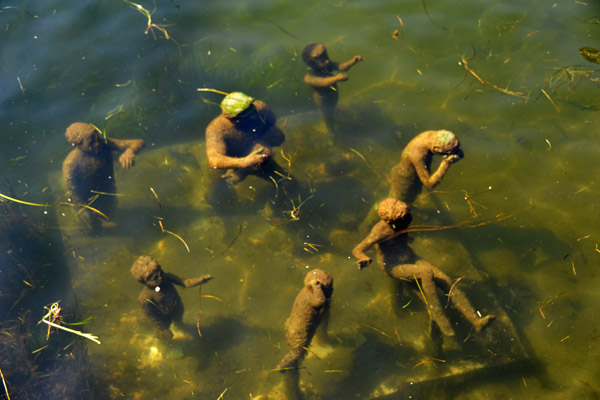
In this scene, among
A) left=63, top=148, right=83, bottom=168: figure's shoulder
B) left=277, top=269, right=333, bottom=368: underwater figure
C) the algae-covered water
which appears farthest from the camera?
left=63, top=148, right=83, bottom=168: figure's shoulder

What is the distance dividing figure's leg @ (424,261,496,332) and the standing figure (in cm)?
123

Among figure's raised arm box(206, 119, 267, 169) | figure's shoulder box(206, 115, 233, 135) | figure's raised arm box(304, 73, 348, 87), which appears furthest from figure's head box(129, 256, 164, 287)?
figure's raised arm box(304, 73, 348, 87)

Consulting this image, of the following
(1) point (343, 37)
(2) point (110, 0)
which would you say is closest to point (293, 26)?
(1) point (343, 37)

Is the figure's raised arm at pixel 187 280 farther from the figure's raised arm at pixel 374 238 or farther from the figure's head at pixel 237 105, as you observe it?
the figure's head at pixel 237 105

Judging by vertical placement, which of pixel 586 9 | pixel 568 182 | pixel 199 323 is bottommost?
pixel 199 323

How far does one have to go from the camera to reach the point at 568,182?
256 inches

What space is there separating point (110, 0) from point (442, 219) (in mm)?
8511

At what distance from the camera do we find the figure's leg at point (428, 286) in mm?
5309

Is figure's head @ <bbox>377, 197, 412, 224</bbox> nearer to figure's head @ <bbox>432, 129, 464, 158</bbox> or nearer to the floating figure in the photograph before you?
the floating figure

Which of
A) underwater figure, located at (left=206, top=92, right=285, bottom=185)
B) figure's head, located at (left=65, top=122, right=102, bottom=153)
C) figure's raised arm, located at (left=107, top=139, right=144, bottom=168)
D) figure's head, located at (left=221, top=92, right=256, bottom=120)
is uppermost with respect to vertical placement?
figure's head, located at (left=221, top=92, right=256, bottom=120)

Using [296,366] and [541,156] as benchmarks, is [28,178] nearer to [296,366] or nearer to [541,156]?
[296,366]

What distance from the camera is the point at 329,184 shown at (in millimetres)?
7164

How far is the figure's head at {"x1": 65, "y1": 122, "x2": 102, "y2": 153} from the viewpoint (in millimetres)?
7027

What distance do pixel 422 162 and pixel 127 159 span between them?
5005 millimetres
